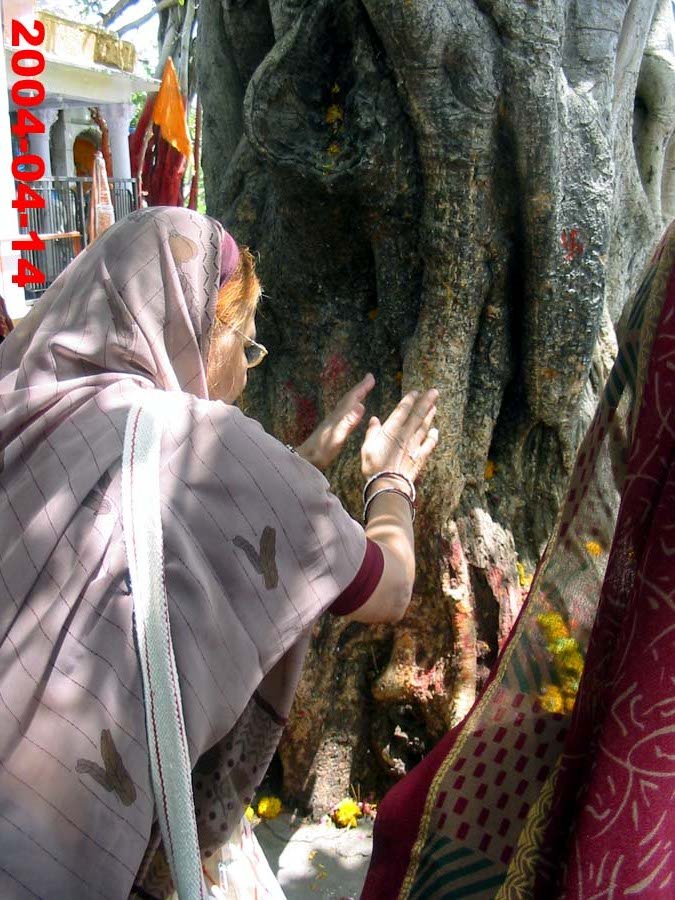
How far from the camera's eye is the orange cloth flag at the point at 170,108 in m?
7.82

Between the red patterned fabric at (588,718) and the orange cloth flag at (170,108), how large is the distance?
7.75m

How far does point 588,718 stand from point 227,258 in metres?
1.04

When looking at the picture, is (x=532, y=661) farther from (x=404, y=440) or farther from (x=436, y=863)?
(x=404, y=440)

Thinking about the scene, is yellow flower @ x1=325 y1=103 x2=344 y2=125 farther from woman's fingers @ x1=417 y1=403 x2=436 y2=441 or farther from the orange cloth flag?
the orange cloth flag

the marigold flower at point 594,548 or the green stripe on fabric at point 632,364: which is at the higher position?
the green stripe on fabric at point 632,364

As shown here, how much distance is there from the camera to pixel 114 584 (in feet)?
3.45

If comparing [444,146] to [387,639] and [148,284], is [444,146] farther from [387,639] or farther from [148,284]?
[387,639]

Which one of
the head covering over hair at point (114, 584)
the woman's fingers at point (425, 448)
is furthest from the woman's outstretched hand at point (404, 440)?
the head covering over hair at point (114, 584)

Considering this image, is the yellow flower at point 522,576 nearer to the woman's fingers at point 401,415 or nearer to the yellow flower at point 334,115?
the woman's fingers at point 401,415

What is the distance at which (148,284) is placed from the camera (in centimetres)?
139

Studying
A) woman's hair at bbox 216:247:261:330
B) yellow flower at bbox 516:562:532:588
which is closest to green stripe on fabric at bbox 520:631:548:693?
woman's hair at bbox 216:247:261:330

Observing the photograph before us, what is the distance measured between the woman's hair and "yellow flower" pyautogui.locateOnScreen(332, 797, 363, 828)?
7.26ft

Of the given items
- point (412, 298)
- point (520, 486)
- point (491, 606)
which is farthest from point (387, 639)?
point (412, 298)

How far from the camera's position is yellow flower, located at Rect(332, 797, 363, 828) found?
3.19m
